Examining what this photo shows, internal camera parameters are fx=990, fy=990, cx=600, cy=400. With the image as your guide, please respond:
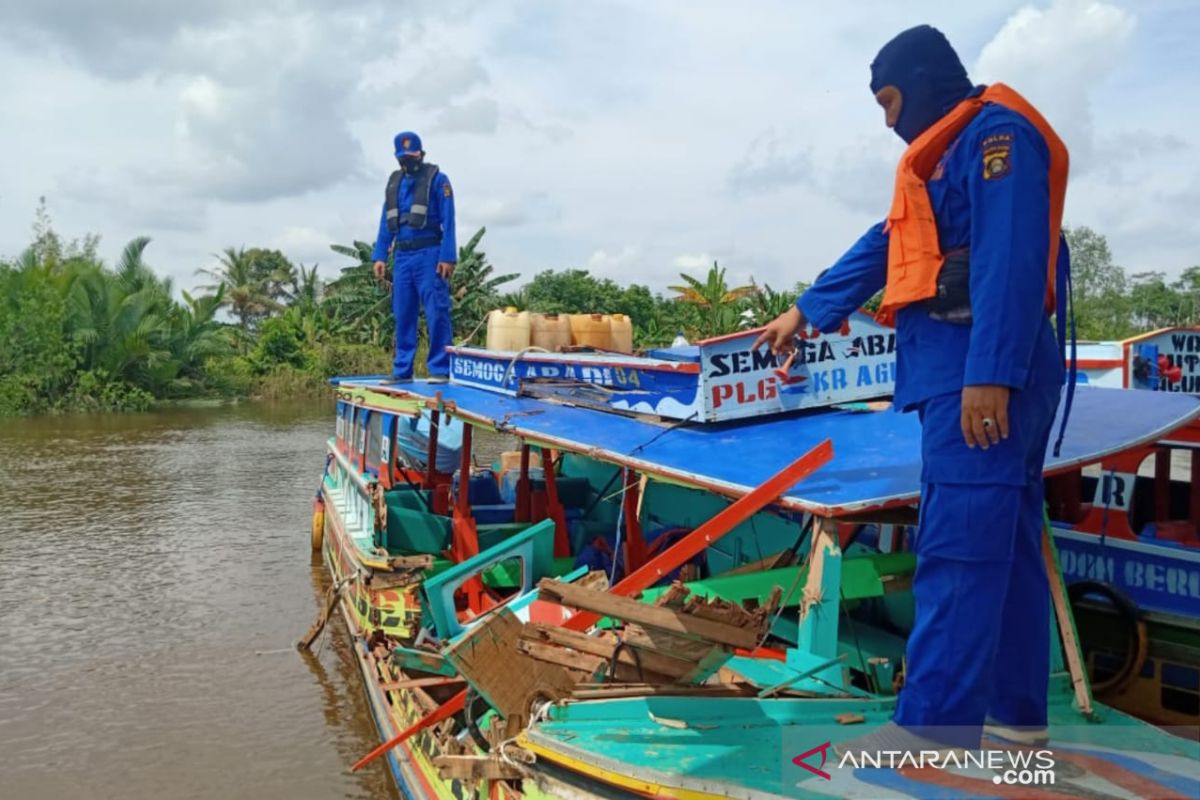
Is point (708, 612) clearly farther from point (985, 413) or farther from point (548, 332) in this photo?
point (548, 332)

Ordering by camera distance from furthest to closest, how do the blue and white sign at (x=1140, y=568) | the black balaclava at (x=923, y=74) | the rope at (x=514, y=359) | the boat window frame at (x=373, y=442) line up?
the boat window frame at (x=373, y=442) < the rope at (x=514, y=359) < the blue and white sign at (x=1140, y=568) < the black balaclava at (x=923, y=74)

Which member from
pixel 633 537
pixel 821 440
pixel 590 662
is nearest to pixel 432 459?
pixel 633 537

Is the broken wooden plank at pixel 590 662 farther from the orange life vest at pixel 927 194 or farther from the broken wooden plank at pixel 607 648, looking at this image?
the orange life vest at pixel 927 194

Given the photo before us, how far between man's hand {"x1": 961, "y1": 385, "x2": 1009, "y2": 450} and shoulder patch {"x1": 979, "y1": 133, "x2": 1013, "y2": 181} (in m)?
0.53

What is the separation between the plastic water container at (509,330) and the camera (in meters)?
7.31

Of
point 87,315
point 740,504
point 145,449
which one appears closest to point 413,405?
point 740,504

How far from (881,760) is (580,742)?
89cm

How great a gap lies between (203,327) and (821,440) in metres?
35.5

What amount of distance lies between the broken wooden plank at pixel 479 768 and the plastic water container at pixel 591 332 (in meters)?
4.10

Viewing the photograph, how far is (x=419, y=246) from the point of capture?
8.81 m

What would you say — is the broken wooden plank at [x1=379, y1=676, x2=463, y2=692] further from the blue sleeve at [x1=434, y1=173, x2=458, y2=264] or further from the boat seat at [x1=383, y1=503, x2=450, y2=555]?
the blue sleeve at [x1=434, y1=173, x2=458, y2=264]

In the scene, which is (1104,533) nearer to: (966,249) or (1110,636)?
(1110,636)

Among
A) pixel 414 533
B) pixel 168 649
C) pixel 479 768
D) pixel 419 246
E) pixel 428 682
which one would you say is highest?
pixel 419 246

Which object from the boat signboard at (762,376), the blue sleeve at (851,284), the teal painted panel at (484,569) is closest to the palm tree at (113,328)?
the teal painted panel at (484,569)
